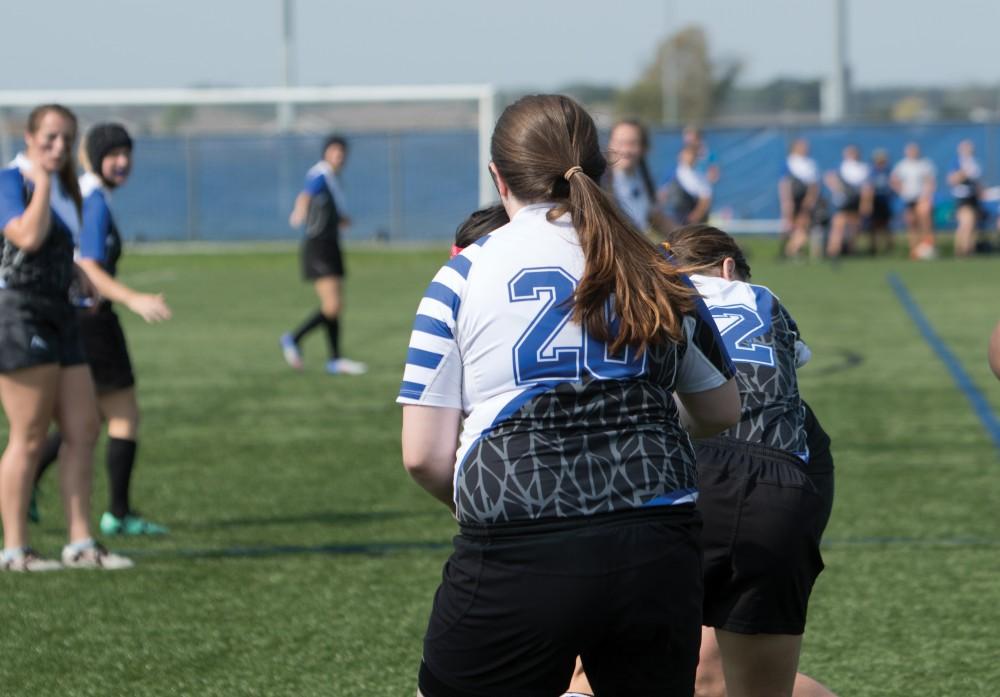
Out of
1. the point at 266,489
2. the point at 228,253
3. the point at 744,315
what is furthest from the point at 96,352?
the point at 228,253

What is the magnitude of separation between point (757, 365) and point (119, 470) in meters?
4.45

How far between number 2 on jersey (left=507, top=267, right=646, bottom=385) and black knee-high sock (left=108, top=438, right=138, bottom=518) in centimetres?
493

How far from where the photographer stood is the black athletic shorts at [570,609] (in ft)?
9.05

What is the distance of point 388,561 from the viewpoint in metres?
6.73

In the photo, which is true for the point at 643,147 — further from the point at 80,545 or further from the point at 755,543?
the point at 755,543

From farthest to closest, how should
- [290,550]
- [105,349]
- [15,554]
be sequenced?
[105,349]
[290,550]
[15,554]

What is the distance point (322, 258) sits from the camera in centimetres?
1327

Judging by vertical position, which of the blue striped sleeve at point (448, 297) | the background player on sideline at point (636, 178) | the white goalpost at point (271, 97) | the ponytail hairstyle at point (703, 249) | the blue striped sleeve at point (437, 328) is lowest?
the blue striped sleeve at point (437, 328)

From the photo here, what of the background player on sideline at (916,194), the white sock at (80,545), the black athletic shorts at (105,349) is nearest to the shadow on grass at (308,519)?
the black athletic shorts at (105,349)

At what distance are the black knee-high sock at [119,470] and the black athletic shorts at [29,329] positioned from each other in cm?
110

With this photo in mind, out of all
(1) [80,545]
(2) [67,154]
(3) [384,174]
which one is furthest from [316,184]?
(3) [384,174]

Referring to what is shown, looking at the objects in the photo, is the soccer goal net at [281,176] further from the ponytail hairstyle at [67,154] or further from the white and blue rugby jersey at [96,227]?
the ponytail hairstyle at [67,154]

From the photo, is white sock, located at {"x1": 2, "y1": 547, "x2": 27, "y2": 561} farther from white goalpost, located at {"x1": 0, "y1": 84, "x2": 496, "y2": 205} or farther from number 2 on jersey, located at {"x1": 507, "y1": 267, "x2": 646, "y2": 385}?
white goalpost, located at {"x1": 0, "y1": 84, "x2": 496, "y2": 205}

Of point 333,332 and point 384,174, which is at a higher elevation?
point 384,174
